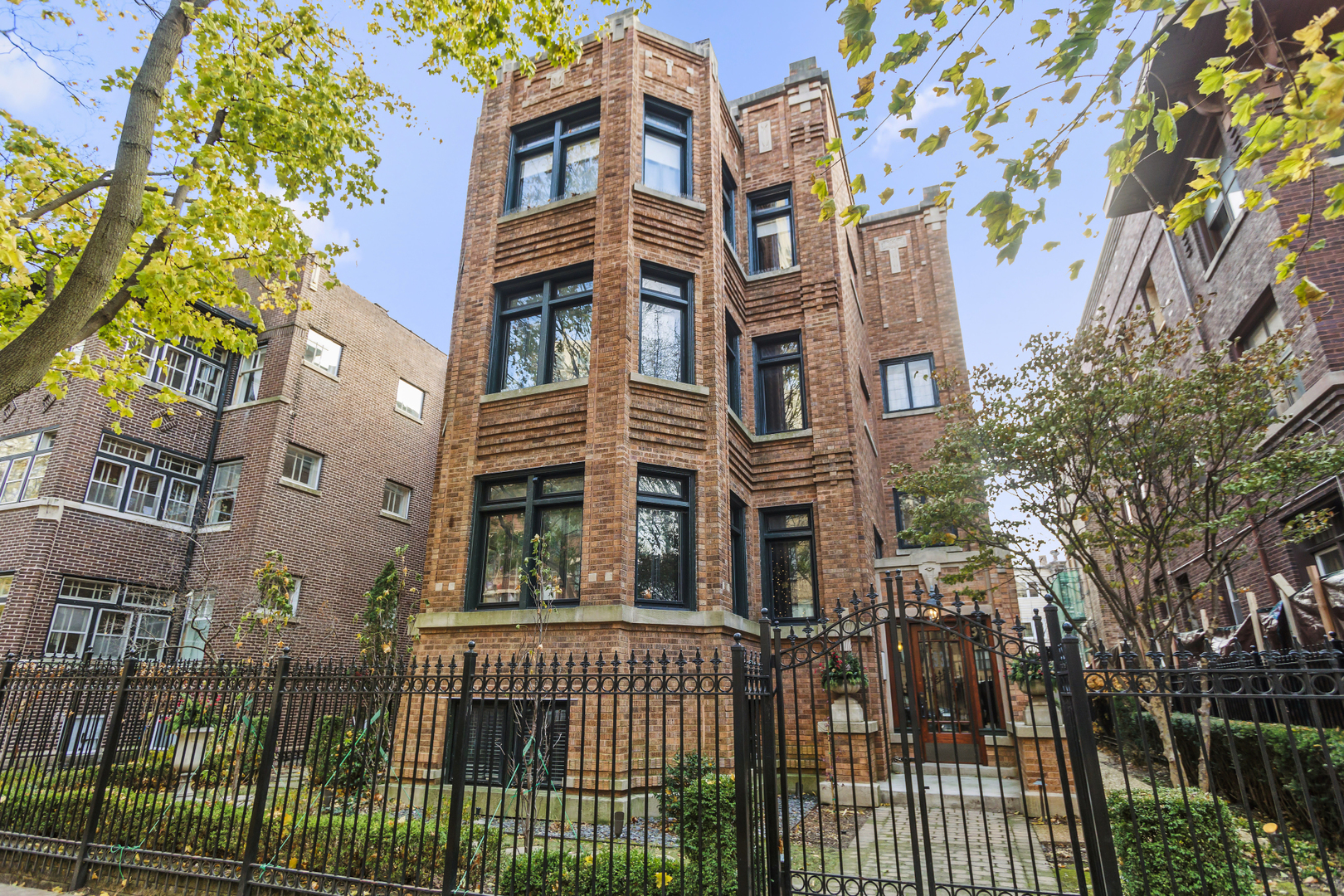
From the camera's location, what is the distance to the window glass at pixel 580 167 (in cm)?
1302

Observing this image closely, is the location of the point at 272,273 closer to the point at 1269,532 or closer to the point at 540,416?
the point at 540,416

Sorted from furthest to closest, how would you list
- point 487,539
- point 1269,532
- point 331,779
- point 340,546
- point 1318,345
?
point 340,546, point 1269,532, point 487,539, point 1318,345, point 331,779

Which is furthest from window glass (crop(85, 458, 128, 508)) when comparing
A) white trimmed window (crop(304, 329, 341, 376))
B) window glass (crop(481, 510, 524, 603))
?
window glass (crop(481, 510, 524, 603))

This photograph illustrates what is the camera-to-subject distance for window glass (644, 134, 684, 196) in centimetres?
1295

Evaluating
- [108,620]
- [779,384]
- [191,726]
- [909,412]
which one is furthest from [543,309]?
[108,620]

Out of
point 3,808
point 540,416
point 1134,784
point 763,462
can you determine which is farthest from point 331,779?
point 1134,784

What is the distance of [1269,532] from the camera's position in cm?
1330

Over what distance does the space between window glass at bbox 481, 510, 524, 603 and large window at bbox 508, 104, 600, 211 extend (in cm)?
596

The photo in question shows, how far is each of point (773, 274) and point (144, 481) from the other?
Answer: 1685 centimetres

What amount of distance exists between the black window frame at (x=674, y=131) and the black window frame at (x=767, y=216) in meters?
2.65

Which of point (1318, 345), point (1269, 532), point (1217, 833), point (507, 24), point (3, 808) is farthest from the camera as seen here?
point (1269, 532)

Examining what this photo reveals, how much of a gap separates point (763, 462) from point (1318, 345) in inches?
351

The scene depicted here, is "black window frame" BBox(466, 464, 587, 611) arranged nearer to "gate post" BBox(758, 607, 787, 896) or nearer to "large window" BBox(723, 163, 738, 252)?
"gate post" BBox(758, 607, 787, 896)

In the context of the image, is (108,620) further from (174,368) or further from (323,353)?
(323,353)
